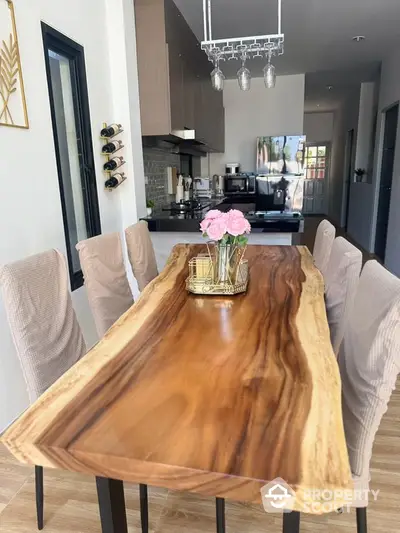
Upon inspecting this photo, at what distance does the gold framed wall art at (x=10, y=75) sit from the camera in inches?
67.9

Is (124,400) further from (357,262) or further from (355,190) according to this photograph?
(355,190)

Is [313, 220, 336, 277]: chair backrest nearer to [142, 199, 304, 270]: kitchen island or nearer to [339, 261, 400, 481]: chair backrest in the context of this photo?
[142, 199, 304, 270]: kitchen island

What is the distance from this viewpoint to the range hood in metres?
3.20

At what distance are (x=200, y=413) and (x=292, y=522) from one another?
0.31 metres

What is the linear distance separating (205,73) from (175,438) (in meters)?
4.49

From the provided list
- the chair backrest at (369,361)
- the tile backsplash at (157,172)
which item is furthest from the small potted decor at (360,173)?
the chair backrest at (369,361)

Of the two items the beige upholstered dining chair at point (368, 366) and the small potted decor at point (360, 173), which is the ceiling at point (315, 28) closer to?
the small potted decor at point (360, 173)

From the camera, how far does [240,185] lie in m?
5.68

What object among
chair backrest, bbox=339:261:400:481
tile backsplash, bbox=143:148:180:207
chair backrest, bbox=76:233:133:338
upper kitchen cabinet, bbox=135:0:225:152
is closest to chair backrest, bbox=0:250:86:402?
chair backrest, bbox=76:233:133:338

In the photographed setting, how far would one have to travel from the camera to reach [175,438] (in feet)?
2.40

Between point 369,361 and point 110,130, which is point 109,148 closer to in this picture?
point 110,130

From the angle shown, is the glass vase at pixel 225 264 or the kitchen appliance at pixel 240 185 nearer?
the glass vase at pixel 225 264

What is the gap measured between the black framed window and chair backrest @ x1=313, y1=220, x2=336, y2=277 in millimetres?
1544

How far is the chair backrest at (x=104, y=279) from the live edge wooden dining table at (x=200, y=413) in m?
0.45
